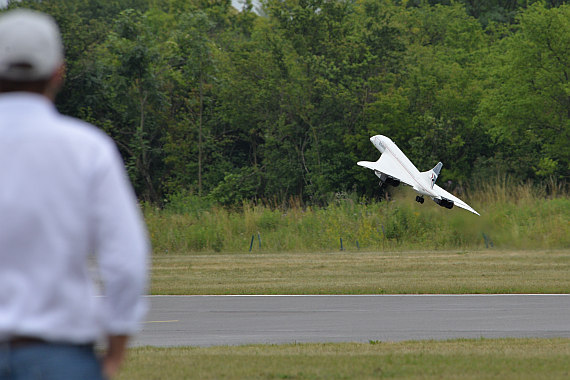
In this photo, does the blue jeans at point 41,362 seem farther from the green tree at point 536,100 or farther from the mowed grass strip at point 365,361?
the green tree at point 536,100

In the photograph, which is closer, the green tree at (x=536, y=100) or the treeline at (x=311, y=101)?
the green tree at (x=536, y=100)

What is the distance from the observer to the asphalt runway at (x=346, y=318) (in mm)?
13172

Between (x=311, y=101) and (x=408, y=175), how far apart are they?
21437 millimetres

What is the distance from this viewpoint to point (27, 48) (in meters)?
3.13

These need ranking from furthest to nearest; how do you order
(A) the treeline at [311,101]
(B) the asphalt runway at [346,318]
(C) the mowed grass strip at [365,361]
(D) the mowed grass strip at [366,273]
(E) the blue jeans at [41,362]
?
1. (A) the treeline at [311,101]
2. (D) the mowed grass strip at [366,273]
3. (B) the asphalt runway at [346,318]
4. (C) the mowed grass strip at [365,361]
5. (E) the blue jeans at [41,362]

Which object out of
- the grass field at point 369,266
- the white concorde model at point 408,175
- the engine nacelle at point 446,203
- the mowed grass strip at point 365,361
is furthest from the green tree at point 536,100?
the mowed grass strip at point 365,361

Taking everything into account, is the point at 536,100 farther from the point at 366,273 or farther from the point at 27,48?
the point at 27,48

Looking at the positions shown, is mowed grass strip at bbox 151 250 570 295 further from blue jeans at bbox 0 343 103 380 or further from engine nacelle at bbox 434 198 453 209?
blue jeans at bbox 0 343 103 380

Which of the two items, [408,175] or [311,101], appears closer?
[408,175]

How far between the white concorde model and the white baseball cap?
34.3m

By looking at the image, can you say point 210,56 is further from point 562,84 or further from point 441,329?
point 441,329

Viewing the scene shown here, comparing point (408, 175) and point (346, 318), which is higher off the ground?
point (408, 175)

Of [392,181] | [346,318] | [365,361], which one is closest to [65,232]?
[365,361]

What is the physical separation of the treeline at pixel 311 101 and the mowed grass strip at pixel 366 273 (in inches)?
1015
